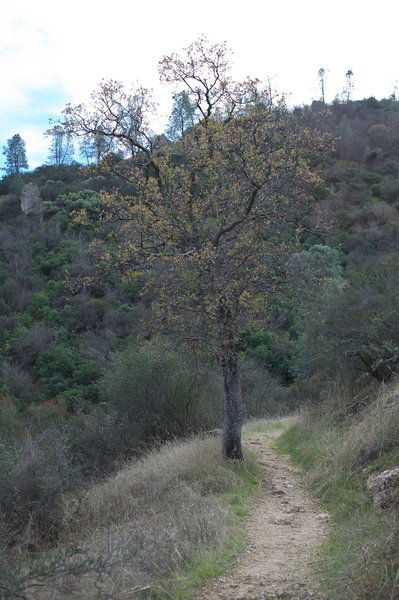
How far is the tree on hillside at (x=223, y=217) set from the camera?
9648 mm

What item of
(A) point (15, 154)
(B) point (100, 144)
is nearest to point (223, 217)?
(B) point (100, 144)

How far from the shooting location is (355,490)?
24.8 feet

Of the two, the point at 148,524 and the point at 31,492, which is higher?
the point at 148,524

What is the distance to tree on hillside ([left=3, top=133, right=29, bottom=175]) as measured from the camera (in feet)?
239

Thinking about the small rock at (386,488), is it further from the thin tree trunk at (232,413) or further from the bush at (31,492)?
the bush at (31,492)

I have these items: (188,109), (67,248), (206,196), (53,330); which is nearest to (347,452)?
(206,196)

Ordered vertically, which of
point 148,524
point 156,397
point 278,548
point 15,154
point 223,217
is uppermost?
point 15,154

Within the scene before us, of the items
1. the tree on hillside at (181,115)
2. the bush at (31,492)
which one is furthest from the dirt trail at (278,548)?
the tree on hillside at (181,115)

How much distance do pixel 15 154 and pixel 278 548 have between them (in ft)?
238

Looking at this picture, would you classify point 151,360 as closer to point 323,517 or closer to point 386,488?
point 323,517

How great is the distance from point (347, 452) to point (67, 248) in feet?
110

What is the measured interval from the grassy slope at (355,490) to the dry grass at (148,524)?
3.93 ft

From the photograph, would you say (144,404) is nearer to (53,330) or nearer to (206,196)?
(206,196)

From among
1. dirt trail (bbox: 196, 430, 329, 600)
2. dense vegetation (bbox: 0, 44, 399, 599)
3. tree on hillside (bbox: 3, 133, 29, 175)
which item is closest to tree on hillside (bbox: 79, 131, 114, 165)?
dense vegetation (bbox: 0, 44, 399, 599)
